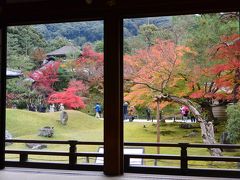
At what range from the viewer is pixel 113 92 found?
4520mm

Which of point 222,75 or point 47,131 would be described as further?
point 47,131

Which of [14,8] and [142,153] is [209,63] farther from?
[14,8]

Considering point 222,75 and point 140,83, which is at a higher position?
point 222,75

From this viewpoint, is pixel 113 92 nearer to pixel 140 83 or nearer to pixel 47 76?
pixel 140 83

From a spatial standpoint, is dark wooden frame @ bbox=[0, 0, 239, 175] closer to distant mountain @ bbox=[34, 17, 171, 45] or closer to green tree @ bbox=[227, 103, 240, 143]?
distant mountain @ bbox=[34, 17, 171, 45]

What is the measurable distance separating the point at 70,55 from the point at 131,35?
3.63ft

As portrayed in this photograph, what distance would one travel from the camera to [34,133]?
541 centimetres

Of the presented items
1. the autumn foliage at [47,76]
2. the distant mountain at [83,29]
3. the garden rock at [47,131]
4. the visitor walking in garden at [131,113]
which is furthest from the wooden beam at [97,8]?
→ the garden rock at [47,131]

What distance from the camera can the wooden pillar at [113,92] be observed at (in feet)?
14.6

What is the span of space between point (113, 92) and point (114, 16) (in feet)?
3.59

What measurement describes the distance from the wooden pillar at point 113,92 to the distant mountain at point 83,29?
24.3 inches

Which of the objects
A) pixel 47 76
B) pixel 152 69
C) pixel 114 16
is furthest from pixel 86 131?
pixel 114 16

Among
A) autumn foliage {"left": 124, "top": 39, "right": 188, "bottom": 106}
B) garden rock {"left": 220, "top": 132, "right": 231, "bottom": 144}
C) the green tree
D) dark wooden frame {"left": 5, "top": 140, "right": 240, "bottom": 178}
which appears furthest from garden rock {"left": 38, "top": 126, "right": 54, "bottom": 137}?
the green tree

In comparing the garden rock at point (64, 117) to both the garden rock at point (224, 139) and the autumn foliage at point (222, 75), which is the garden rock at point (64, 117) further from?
the garden rock at point (224, 139)
